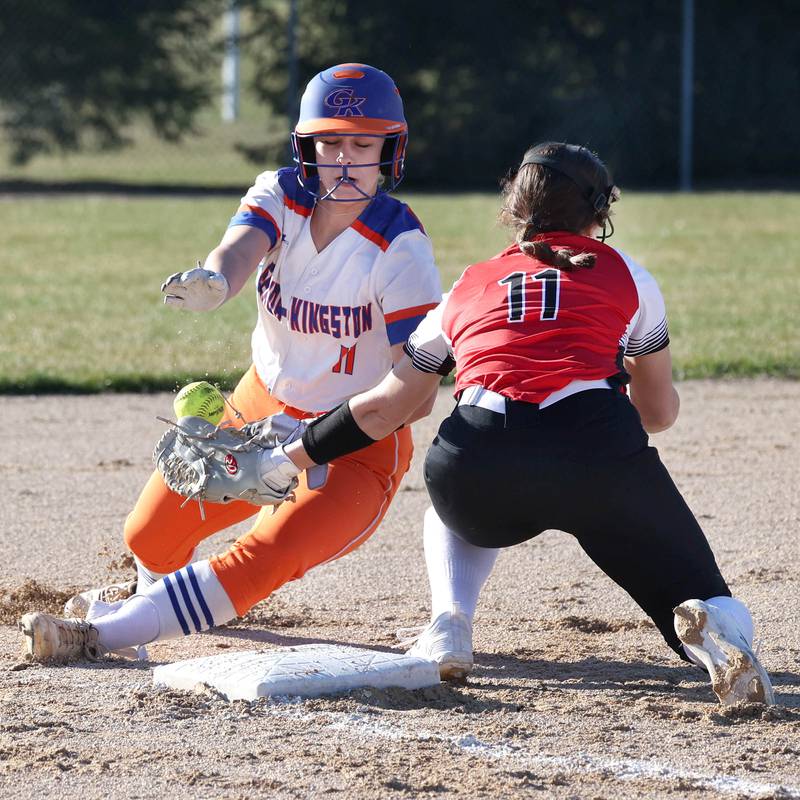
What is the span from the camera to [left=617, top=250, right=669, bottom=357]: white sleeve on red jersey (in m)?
3.09

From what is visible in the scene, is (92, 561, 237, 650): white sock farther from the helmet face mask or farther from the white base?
the helmet face mask

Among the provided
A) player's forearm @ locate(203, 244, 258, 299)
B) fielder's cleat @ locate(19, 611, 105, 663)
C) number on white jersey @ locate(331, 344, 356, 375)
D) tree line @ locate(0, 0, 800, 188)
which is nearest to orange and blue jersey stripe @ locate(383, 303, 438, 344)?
number on white jersey @ locate(331, 344, 356, 375)

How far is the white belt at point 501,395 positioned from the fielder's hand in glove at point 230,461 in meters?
0.45

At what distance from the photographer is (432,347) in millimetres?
3117

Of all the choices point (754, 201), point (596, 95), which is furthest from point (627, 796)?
point (596, 95)

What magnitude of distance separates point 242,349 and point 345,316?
435 centimetres

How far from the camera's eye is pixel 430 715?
2961 mm

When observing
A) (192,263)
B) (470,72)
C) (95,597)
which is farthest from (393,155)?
(470,72)

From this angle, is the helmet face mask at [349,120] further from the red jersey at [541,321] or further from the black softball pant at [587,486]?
the black softball pant at [587,486]

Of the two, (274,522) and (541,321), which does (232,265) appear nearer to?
(274,522)

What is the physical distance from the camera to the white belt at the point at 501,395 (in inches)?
116

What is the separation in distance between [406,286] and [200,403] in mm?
581

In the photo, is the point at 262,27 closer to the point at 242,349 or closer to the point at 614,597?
the point at 242,349

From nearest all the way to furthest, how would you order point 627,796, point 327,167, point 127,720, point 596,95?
1. point 627,796
2. point 127,720
3. point 327,167
4. point 596,95
